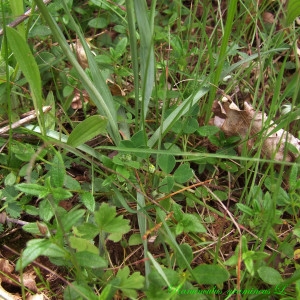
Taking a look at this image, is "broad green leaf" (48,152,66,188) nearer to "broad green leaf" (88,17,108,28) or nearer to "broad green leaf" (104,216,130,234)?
"broad green leaf" (104,216,130,234)

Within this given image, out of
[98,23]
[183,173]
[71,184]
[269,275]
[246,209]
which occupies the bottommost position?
[269,275]

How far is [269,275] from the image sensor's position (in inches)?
45.7

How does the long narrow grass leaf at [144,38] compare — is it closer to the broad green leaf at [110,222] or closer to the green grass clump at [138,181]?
the green grass clump at [138,181]

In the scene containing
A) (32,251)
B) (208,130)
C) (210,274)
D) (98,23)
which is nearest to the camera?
(32,251)

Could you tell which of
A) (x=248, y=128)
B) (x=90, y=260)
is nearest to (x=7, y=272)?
(x=90, y=260)

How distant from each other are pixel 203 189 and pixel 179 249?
0.36 m

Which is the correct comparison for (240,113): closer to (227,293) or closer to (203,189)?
(203,189)

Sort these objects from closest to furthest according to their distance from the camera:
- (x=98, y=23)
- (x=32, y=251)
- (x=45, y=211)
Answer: (x=32, y=251) < (x=45, y=211) < (x=98, y=23)

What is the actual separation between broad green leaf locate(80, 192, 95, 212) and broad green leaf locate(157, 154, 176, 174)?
9.1 inches

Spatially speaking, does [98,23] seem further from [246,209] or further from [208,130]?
[246,209]

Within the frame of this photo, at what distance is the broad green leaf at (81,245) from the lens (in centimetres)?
109

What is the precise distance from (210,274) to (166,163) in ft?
1.21

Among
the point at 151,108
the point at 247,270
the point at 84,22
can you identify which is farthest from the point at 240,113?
the point at 84,22

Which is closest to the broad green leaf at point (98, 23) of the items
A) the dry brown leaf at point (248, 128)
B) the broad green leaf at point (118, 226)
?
the dry brown leaf at point (248, 128)
